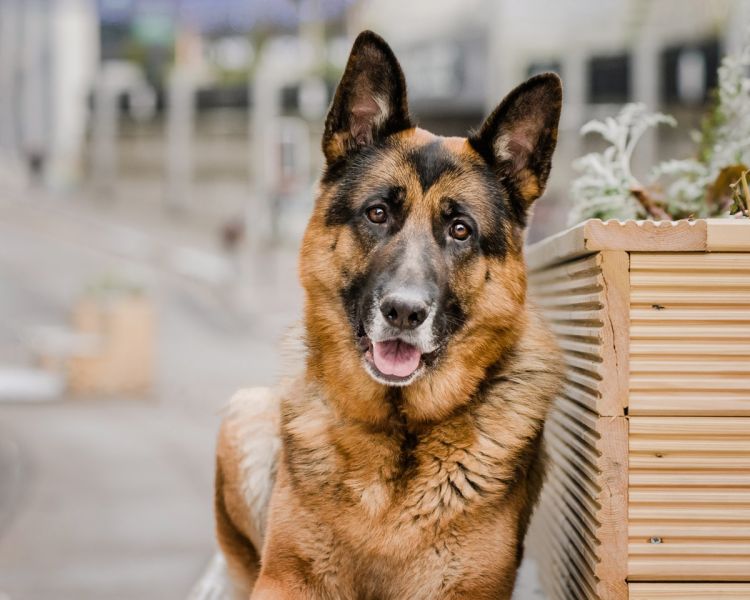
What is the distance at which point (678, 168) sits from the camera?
10.2ft

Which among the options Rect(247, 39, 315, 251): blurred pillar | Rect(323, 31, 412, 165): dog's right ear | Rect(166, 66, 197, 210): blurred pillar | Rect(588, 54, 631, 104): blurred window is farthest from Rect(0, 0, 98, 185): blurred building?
Rect(323, 31, 412, 165): dog's right ear

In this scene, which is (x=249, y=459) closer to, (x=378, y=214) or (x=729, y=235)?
(x=378, y=214)

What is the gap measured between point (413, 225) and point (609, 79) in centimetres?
2420

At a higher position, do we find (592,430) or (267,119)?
(267,119)

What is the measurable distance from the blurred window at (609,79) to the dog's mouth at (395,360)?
2411cm

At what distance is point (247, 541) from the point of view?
3.21 m

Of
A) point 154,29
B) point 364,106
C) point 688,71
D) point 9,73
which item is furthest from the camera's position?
point 9,73

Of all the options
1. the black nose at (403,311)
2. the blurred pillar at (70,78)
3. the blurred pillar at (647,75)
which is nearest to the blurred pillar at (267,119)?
the blurred pillar at (70,78)

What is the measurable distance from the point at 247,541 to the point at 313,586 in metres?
0.73

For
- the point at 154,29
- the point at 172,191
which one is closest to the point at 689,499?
the point at 172,191

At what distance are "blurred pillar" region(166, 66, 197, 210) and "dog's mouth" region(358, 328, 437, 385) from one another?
33.1 meters

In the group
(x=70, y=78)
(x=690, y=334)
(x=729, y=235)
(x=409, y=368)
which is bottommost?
(x=409, y=368)

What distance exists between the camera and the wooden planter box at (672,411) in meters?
2.10

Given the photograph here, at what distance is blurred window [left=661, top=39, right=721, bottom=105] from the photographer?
82.0 ft
